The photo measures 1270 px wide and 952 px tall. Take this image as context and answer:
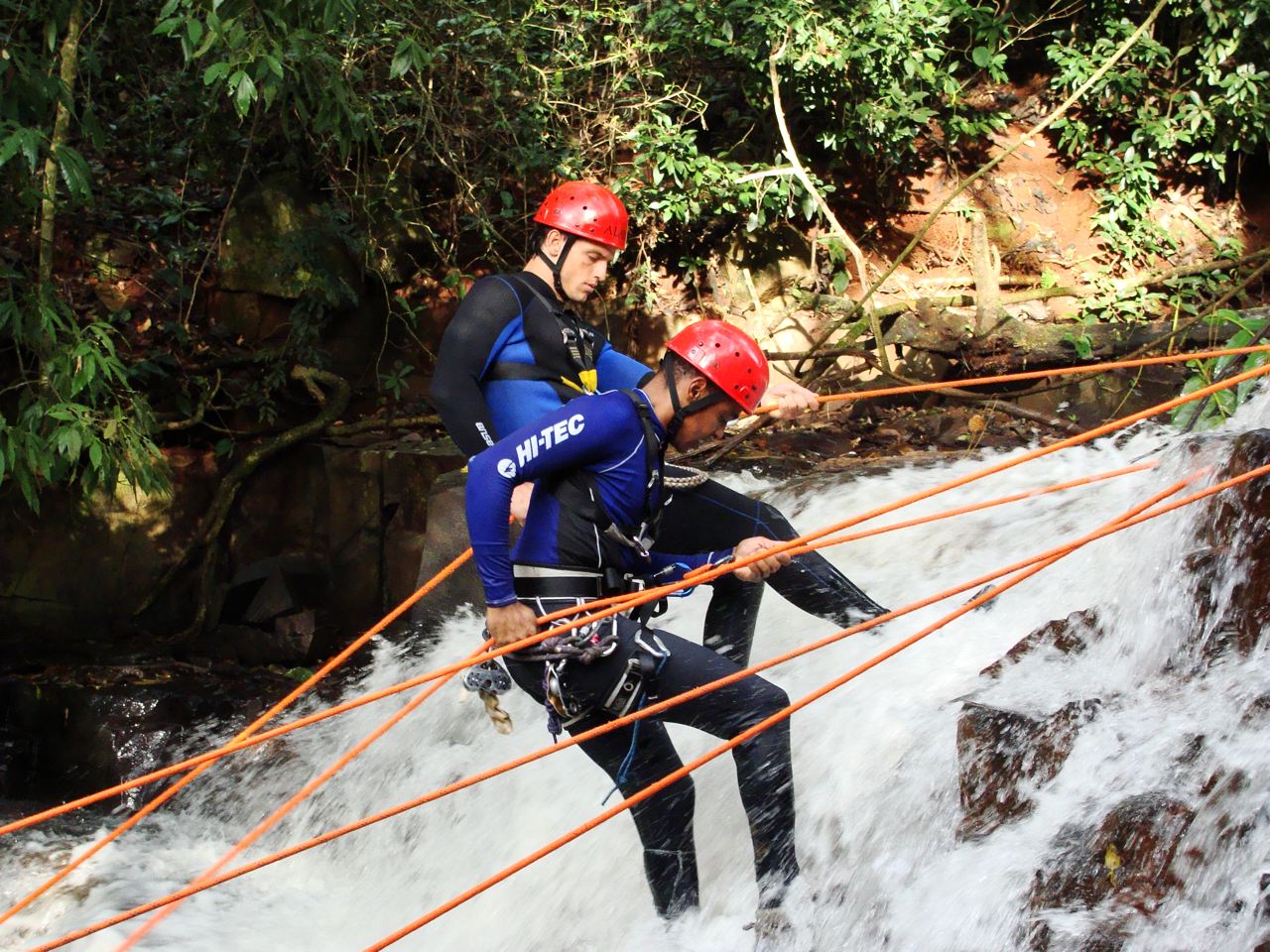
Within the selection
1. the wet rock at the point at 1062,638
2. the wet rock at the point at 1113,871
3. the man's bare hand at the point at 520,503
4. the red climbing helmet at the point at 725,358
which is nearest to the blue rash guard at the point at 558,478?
the red climbing helmet at the point at 725,358

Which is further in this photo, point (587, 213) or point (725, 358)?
point (587, 213)

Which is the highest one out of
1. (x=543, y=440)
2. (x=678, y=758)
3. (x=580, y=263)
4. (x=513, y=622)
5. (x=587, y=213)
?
(x=587, y=213)

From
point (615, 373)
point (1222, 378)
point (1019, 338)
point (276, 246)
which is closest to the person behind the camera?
point (615, 373)

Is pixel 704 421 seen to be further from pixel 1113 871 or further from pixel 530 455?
pixel 1113 871

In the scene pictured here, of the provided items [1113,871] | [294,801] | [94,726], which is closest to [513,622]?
[294,801]

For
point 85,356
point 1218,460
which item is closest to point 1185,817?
point 1218,460

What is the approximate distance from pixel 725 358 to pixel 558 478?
1.46 feet

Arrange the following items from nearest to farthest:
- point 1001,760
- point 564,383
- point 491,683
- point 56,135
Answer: point 1001,760 < point 491,683 < point 564,383 < point 56,135

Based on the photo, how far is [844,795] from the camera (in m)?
A: 3.34

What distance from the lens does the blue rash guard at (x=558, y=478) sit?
265 centimetres

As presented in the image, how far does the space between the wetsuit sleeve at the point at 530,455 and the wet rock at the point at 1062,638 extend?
1435mm

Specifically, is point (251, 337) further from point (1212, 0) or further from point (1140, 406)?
point (1212, 0)

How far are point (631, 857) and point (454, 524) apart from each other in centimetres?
231

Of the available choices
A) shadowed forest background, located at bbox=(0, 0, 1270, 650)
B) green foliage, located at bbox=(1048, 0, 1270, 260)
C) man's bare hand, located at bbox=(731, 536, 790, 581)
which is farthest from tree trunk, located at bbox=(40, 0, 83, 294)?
green foliage, located at bbox=(1048, 0, 1270, 260)
